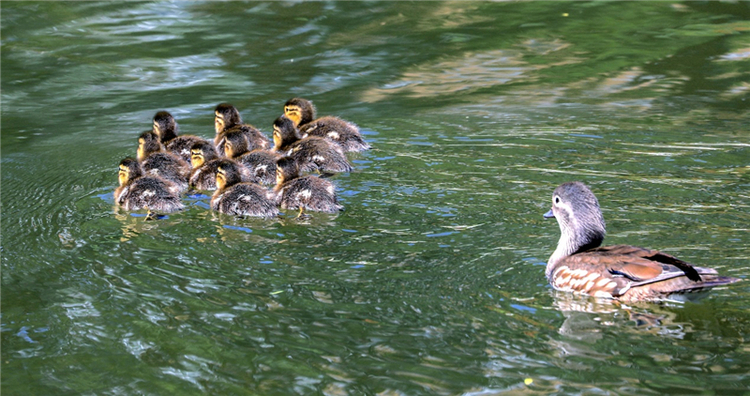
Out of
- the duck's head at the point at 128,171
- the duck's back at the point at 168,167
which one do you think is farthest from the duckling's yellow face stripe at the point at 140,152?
the duck's head at the point at 128,171

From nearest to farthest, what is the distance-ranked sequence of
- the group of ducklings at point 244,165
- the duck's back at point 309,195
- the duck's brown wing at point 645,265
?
1. the duck's brown wing at point 645,265
2. the duck's back at point 309,195
3. the group of ducklings at point 244,165

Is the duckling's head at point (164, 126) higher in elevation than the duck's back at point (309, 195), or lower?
higher

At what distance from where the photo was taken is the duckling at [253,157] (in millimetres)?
7270

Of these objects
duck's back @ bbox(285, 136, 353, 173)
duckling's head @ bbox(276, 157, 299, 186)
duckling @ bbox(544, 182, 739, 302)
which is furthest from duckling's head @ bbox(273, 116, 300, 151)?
duckling @ bbox(544, 182, 739, 302)

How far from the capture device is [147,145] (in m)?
7.45

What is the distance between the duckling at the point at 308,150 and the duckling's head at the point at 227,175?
2.47 ft

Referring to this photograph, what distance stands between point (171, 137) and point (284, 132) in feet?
3.23

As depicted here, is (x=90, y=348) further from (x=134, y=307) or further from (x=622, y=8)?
(x=622, y=8)

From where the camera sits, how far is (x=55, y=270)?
5234 millimetres

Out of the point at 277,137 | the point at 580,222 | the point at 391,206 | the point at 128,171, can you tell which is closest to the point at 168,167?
the point at 128,171

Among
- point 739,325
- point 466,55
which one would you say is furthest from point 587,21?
point 739,325

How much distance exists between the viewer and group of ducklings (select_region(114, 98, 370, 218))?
6.25m

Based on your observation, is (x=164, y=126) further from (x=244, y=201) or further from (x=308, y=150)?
(x=244, y=201)

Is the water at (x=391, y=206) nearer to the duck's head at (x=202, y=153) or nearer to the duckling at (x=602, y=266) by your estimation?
the duckling at (x=602, y=266)
